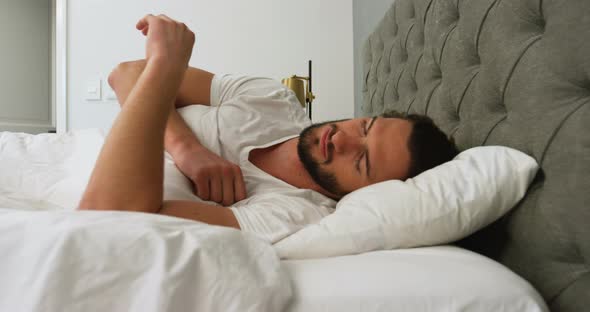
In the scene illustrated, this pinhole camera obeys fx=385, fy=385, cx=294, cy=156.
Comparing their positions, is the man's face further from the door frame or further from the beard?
the door frame

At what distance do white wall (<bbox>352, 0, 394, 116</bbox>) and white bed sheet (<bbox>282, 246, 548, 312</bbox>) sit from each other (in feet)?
4.78

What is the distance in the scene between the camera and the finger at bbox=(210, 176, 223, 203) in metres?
0.83

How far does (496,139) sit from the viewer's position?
73cm

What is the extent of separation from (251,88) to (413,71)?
1.62 ft

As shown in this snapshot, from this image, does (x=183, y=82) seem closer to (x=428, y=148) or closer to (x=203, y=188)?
(x=203, y=188)

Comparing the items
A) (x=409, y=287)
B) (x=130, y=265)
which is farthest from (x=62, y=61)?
(x=409, y=287)

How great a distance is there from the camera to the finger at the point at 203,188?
83 cm

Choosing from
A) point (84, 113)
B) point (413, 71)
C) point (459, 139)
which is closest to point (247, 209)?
point (459, 139)

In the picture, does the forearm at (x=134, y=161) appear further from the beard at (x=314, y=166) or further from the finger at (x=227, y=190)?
the beard at (x=314, y=166)

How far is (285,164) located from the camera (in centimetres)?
100

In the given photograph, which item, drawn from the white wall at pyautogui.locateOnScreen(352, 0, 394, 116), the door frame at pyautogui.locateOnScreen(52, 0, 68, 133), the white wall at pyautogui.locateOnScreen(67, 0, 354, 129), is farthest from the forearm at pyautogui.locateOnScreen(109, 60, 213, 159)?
the door frame at pyautogui.locateOnScreen(52, 0, 68, 133)

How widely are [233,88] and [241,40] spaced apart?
4.57 feet

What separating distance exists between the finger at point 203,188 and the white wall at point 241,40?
5.46 ft

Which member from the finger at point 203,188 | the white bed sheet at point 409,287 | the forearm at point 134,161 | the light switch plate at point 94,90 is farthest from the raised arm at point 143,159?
the light switch plate at point 94,90
